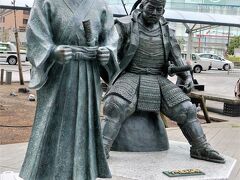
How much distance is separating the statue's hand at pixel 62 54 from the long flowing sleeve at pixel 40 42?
7 cm

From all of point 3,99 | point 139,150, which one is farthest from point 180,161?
point 3,99

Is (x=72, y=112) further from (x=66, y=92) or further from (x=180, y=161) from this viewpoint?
(x=180, y=161)

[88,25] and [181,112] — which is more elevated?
[88,25]

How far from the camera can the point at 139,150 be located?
5590mm

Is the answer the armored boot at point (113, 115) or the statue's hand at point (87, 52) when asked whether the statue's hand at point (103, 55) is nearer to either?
the statue's hand at point (87, 52)

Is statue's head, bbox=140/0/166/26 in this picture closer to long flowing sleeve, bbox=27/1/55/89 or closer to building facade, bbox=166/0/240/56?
Result: long flowing sleeve, bbox=27/1/55/89

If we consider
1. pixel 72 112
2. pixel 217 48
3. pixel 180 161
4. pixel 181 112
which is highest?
pixel 72 112

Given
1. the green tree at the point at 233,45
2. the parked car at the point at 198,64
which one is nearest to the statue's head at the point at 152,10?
the parked car at the point at 198,64

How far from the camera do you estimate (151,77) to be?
5.53m

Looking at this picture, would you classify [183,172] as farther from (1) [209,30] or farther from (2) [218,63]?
(1) [209,30]

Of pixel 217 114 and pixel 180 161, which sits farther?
pixel 217 114

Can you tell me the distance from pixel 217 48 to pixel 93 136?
223ft

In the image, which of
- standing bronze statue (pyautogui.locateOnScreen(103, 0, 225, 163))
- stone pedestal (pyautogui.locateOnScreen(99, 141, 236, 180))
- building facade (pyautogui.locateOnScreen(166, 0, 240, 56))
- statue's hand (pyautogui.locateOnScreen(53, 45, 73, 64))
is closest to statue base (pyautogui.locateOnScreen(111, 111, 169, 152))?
stone pedestal (pyautogui.locateOnScreen(99, 141, 236, 180))

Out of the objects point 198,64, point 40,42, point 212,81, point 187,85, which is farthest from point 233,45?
point 40,42
